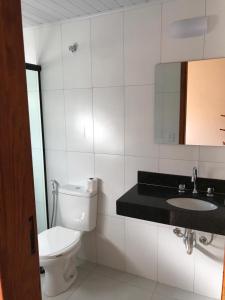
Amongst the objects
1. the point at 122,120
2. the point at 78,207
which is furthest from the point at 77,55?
the point at 78,207

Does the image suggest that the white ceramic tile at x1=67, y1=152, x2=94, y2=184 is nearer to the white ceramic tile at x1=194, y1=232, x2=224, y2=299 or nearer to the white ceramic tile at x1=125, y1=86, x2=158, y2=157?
the white ceramic tile at x1=125, y1=86, x2=158, y2=157

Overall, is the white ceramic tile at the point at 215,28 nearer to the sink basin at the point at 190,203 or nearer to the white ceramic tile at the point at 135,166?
the white ceramic tile at the point at 135,166

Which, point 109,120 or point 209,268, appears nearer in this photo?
point 209,268

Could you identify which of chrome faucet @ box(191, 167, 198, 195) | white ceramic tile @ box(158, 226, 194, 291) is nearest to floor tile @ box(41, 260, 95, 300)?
white ceramic tile @ box(158, 226, 194, 291)

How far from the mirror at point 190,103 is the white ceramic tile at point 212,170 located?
0.52 ft

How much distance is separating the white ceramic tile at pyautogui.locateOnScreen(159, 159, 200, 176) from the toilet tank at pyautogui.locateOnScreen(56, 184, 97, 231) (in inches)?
26.8

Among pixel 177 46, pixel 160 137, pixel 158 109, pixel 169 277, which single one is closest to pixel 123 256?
pixel 169 277

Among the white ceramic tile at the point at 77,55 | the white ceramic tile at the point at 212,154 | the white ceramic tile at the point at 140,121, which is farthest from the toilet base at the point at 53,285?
the white ceramic tile at the point at 77,55

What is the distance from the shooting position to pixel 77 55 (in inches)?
87.7

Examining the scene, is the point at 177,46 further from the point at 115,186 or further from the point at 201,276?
the point at 201,276

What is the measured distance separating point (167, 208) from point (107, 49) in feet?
4.52

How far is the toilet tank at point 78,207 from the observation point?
2249mm

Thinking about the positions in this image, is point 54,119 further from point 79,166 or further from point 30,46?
point 30,46

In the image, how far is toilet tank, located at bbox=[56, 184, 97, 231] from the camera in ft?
7.38
